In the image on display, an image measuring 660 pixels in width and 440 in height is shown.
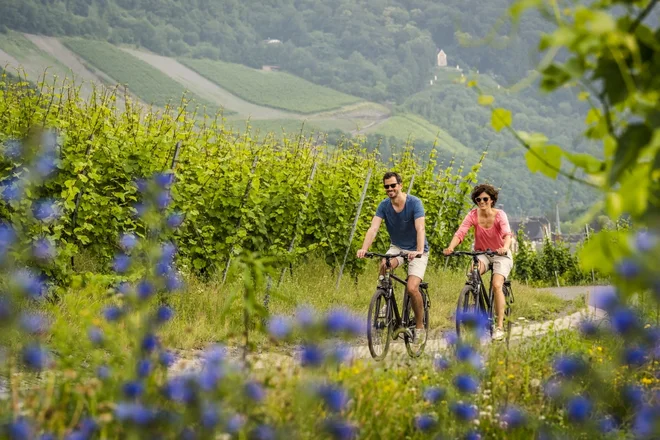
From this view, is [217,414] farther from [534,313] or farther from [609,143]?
[534,313]

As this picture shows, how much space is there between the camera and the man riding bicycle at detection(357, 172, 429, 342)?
7609 mm

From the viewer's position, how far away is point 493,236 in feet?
27.2

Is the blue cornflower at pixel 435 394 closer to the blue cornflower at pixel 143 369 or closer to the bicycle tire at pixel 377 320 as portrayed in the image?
the blue cornflower at pixel 143 369

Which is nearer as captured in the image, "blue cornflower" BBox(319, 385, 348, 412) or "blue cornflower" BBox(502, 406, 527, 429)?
"blue cornflower" BBox(319, 385, 348, 412)

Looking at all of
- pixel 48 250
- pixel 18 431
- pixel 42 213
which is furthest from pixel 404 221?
pixel 18 431

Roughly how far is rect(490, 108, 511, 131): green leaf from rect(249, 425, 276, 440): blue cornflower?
1.23 metres

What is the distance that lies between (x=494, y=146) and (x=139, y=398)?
183891mm

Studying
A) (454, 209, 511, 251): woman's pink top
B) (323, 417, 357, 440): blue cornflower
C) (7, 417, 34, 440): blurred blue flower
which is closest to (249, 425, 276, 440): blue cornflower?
(323, 417, 357, 440): blue cornflower

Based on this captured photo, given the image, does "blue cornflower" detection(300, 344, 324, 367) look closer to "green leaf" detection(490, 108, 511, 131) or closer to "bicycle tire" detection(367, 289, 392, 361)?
"green leaf" detection(490, 108, 511, 131)

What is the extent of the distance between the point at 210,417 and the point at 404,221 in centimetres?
527

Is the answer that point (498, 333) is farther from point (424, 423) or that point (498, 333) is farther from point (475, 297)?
point (424, 423)

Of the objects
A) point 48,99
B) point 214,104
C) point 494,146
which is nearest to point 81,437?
point 48,99

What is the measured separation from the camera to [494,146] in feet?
598

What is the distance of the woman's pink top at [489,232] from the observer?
26.9ft
